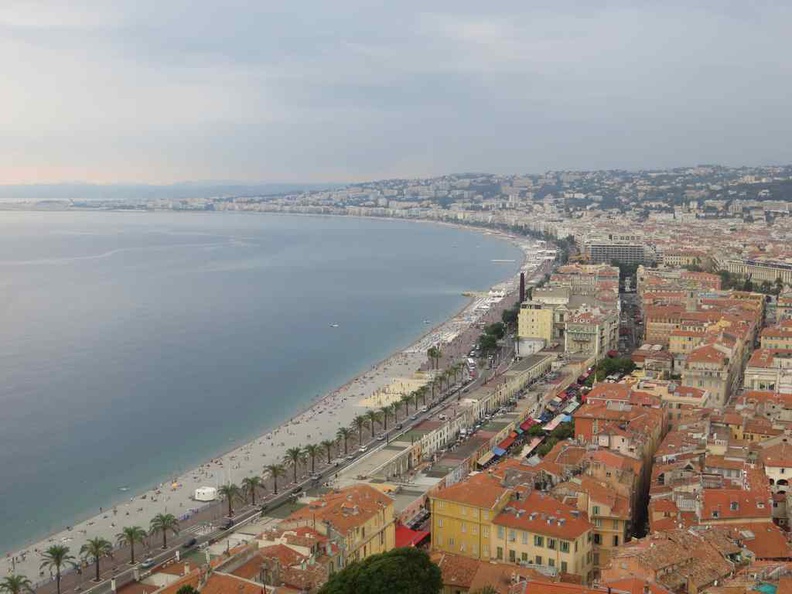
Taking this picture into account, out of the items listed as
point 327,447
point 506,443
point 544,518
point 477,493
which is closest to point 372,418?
point 327,447

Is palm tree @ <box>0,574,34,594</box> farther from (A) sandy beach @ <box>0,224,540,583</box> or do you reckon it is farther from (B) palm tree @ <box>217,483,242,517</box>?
(B) palm tree @ <box>217,483,242,517</box>

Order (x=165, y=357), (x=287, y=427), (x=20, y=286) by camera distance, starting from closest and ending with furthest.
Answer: (x=287, y=427) → (x=165, y=357) → (x=20, y=286)

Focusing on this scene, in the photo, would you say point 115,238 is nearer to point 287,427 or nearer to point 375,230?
point 375,230

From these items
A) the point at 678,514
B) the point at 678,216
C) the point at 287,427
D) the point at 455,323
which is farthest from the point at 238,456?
the point at 678,216

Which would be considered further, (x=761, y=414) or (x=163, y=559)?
(x=761, y=414)

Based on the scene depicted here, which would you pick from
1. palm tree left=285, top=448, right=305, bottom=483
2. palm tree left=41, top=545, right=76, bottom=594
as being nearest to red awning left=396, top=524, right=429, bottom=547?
palm tree left=285, top=448, right=305, bottom=483

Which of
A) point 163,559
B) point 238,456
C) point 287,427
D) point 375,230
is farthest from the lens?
point 375,230

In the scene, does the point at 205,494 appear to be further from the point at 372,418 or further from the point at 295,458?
the point at 372,418

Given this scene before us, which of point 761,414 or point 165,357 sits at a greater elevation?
point 761,414
